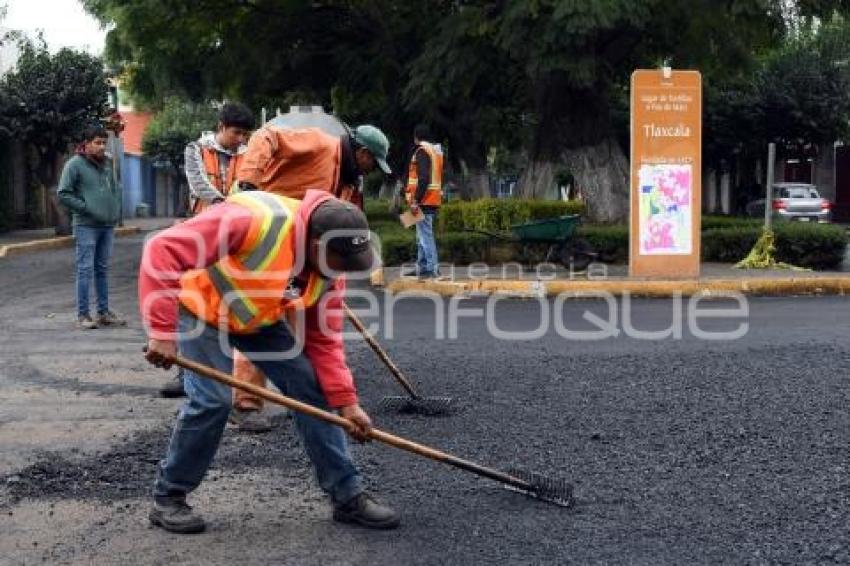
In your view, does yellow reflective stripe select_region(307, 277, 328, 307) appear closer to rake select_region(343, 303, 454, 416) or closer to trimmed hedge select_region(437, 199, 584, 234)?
rake select_region(343, 303, 454, 416)

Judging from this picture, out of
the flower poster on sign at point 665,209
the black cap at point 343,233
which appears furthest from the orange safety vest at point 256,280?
the flower poster on sign at point 665,209

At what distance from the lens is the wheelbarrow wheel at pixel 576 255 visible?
13.8m

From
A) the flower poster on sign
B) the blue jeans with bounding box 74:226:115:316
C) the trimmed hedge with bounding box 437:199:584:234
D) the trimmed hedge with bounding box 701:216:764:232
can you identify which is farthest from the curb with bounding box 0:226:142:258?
the trimmed hedge with bounding box 701:216:764:232

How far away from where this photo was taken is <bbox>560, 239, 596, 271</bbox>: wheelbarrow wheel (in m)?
13.8

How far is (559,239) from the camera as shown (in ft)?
44.6

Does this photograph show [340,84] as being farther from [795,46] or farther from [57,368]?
[795,46]

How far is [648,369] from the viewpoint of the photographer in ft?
25.1

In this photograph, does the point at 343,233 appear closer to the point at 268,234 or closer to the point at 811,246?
the point at 268,234

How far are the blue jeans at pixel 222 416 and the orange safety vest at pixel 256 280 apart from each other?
0.09 meters

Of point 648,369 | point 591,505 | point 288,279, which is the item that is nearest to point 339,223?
point 288,279

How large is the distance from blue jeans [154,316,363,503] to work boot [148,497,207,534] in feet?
0.10

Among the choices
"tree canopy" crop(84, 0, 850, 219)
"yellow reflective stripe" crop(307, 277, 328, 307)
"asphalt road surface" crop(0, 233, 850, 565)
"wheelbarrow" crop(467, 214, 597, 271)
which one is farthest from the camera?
"tree canopy" crop(84, 0, 850, 219)

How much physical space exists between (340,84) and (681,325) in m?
15.0

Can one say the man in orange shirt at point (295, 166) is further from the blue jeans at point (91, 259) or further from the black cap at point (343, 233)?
the blue jeans at point (91, 259)
